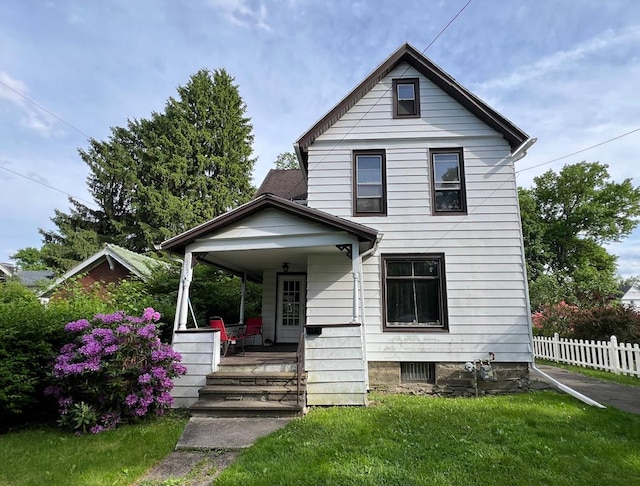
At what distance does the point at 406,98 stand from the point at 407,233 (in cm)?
357

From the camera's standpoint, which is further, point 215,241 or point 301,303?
point 301,303

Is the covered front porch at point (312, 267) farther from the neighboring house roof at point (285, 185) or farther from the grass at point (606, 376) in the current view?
the grass at point (606, 376)

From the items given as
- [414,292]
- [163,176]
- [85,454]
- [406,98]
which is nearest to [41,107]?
[85,454]

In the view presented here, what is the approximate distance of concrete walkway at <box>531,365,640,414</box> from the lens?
258 inches

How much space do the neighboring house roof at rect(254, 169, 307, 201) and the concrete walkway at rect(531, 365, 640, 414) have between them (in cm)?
800

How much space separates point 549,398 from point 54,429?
874 cm

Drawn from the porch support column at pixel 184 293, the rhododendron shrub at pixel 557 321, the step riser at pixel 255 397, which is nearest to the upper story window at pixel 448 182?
the step riser at pixel 255 397

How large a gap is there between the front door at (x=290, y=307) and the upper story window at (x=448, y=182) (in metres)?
4.13

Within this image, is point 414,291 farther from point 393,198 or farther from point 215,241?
point 215,241

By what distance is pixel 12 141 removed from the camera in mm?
9945

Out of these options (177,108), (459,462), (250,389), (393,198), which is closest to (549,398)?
(459,462)

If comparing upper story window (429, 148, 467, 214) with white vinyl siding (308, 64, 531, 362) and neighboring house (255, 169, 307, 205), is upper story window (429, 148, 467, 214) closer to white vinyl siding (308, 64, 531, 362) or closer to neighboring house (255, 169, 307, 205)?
white vinyl siding (308, 64, 531, 362)

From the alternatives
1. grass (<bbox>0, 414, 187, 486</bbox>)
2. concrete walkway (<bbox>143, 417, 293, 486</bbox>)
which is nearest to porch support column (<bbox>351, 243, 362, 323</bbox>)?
concrete walkway (<bbox>143, 417, 293, 486</bbox>)

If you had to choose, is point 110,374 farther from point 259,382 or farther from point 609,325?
point 609,325
